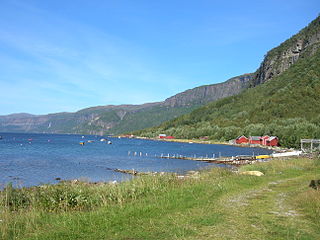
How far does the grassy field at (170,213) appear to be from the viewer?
9211 mm

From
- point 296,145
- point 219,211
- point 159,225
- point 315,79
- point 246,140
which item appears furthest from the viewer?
point 315,79

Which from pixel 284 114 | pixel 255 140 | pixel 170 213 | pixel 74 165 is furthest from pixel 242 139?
pixel 170 213

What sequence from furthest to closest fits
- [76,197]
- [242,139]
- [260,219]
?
[242,139], [76,197], [260,219]

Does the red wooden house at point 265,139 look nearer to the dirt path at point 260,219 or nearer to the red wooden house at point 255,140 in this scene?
the red wooden house at point 255,140

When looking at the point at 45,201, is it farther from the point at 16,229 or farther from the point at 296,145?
the point at 296,145

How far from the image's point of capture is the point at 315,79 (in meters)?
161

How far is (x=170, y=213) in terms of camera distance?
37.9 ft

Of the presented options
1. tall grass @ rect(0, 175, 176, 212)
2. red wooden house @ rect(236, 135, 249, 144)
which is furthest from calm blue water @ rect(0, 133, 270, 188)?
Result: red wooden house @ rect(236, 135, 249, 144)

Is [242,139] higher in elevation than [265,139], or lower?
lower

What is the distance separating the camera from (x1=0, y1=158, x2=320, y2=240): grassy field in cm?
921

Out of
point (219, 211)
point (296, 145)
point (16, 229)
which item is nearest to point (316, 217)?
point (219, 211)

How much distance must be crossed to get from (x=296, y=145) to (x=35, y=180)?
256 feet

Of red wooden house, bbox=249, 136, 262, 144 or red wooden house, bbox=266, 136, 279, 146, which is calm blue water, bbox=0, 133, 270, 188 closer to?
red wooden house, bbox=266, 136, 279, 146

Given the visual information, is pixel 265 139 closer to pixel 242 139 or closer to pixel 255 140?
pixel 255 140
